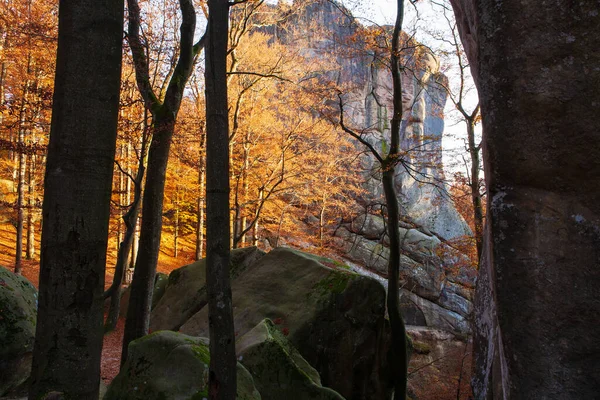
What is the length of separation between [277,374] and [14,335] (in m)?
3.42

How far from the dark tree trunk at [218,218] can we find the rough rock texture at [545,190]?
2157 millimetres

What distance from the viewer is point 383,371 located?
8.10 m

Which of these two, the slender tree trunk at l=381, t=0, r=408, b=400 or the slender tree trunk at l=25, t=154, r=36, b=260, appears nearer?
the slender tree trunk at l=381, t=0, r=408, b=400

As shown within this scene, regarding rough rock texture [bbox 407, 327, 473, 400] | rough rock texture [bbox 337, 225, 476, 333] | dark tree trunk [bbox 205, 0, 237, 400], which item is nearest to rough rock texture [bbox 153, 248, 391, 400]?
rough rock texture [bbox 407, 327, 473, 400]

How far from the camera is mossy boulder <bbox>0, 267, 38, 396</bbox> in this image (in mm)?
5406

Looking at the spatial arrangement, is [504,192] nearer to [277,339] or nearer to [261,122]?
[277,339]

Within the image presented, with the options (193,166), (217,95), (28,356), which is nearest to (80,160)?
(217,95)

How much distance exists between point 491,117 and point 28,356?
6.22m

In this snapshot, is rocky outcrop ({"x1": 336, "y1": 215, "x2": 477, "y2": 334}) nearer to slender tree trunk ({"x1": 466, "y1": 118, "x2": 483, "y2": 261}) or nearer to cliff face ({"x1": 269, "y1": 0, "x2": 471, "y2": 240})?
cliff face ({"x1": 269, "y1": 0, "x2": 471, "y2": 240})

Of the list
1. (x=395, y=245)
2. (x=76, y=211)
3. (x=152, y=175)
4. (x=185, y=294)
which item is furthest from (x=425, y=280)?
(x=76, y=211)

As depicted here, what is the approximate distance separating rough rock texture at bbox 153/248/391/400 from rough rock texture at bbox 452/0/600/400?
4.38 metres

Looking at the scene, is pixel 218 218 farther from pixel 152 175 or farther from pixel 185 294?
pixel 185 294

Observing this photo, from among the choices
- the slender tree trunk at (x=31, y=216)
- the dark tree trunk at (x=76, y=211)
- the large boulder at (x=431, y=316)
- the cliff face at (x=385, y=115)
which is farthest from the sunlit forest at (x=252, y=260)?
the cliff face at (x=385, y=115)

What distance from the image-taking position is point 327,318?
7.19m
